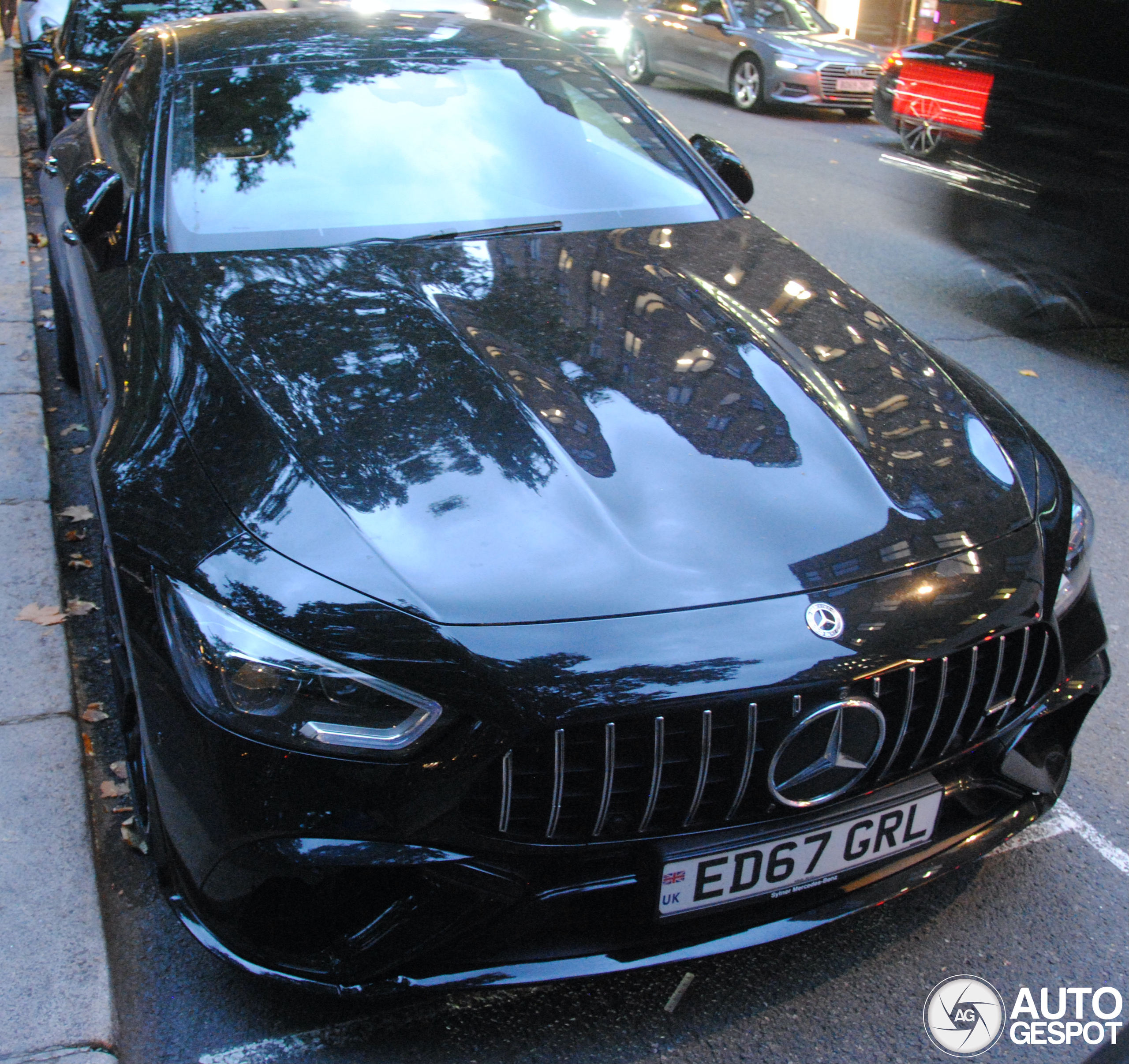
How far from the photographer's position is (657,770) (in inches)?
72.1

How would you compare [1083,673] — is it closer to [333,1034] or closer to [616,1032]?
[616,1032]

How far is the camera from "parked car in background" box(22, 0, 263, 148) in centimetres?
683

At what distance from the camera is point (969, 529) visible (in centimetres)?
217

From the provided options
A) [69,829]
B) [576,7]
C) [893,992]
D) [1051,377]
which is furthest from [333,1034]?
[576,7]

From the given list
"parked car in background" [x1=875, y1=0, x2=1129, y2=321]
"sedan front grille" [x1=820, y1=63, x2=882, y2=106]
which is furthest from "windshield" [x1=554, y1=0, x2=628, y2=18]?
"parked car in background" [x1=875, y1=0, x2=1129, y2=321]

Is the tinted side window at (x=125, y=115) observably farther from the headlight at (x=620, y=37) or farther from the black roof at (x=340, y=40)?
the headlight at (x=620, y=37)

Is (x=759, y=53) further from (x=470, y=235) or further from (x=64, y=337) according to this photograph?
(x=470, y=235)

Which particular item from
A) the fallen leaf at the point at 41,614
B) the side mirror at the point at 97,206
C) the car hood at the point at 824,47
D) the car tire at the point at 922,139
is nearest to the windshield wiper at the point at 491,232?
the side mirror at the point at 97,206

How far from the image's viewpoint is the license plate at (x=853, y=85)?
1266 centimetres

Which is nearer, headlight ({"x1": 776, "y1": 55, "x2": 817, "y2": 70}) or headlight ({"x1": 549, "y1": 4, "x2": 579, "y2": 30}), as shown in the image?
headlight ({"x1": 776, "y1": 55, "x2": 817, "y2": 70})

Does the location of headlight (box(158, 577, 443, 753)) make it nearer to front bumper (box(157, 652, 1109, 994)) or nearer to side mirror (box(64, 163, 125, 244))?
front bumper (box(157, 652, 1109, 994))

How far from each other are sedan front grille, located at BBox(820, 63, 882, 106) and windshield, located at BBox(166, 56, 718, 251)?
992cm

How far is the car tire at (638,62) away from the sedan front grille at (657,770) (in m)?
14.6

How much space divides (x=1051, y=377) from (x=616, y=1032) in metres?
4.44
